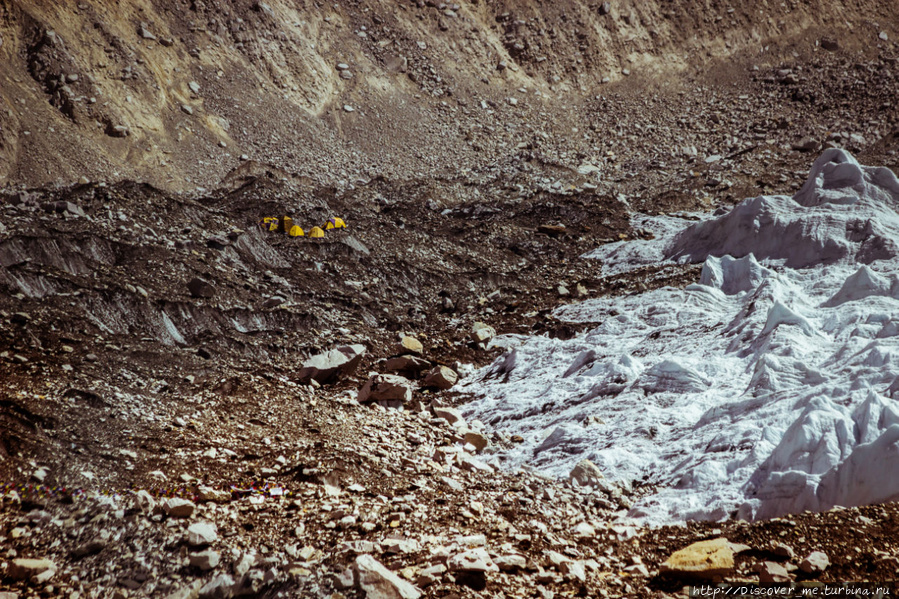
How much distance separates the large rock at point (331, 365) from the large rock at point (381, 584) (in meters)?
5.41

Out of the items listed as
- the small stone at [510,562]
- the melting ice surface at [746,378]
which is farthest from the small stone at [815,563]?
the small stone at [510,562]

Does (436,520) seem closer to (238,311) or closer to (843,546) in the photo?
(843,546)

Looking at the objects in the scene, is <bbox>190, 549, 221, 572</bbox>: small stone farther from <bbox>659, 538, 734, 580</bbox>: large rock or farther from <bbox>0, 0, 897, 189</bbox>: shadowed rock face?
<bbox>0, 0, 897, 189</bbox>: shadowed rock face

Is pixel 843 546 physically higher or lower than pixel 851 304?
lower

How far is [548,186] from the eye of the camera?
23.7 m

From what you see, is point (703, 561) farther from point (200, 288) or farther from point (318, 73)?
point (318, 73)

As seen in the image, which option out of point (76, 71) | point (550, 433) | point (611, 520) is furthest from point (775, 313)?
point (76, 71)

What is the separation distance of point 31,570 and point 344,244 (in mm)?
11143

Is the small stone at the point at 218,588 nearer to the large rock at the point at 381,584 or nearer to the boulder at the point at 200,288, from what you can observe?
the large rock at the point at 381,584

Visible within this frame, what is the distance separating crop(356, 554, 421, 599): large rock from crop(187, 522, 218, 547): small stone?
1025 millimetres

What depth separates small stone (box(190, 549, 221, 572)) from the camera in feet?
13.7

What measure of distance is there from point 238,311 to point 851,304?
8743 millimetres

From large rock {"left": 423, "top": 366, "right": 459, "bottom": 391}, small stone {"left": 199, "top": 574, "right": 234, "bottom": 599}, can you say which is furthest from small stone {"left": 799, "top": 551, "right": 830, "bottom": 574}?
large rock {"left": 423, "top": 366, "right": 459, "bottom": 391}

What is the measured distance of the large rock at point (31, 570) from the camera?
390 cm
